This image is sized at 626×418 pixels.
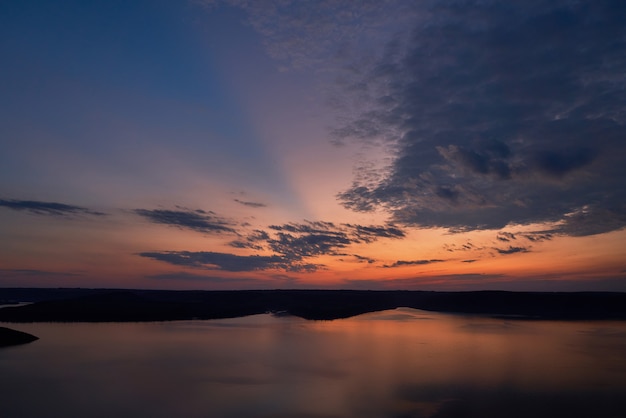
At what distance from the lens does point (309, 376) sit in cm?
2333

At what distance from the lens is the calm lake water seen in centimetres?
1748

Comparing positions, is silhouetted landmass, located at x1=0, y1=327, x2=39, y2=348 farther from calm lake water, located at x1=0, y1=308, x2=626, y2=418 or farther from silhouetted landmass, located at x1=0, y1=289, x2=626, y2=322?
silhouetted landmass, located at x1=0, y1=289, x2=626, y2=322

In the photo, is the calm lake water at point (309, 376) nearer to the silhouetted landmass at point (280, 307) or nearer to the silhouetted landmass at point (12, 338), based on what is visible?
the silhouetted landmass at point (12, 338)

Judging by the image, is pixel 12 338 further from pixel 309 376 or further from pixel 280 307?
pixel 280 307

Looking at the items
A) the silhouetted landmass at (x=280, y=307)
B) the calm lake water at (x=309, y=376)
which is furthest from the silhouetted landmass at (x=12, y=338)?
the silhouetted landmass at (x=280, y=307)

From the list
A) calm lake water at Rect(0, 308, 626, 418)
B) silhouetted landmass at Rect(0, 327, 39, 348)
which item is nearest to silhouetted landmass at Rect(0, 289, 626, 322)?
calm lake water at Rect(0, 308, 626, 418)

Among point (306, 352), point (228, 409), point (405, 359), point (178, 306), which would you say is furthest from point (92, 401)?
point (178, 306)

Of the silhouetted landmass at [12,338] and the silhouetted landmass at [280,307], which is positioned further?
the silhouetted landmass at [280,307]

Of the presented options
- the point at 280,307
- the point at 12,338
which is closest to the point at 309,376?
the point at 12,338

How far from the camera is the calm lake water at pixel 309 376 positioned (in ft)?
57.4

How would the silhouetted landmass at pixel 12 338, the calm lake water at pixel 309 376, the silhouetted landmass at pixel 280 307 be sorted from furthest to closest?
the silhouetted landmass at pixel 280 307
the silhouetted landmass at pixel 12 338
the calm lake water at pixel 309 376

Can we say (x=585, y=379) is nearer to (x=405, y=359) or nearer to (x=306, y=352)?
(x=405, y=359)

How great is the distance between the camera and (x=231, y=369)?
25.2m

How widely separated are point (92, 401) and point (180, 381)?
439 centimetres
